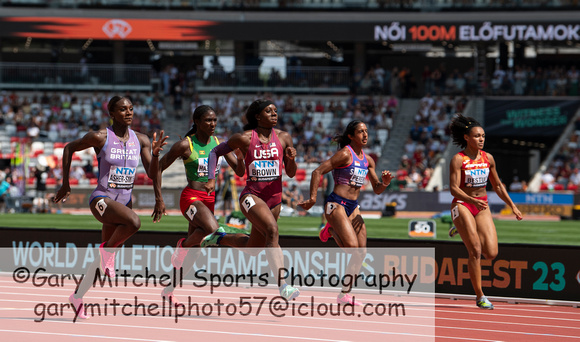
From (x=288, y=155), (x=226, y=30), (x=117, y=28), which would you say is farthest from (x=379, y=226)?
(x=117, y=28)

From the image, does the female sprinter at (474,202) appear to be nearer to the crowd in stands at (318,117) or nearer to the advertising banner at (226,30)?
the crowd in stands at (318,117)

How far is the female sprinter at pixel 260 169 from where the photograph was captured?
9953 mm

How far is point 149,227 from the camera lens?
2617 centimetres

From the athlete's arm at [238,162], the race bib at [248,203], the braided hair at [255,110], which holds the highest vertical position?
the braided hair at [255,110]

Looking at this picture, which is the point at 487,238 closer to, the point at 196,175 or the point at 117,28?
the point at 196,175

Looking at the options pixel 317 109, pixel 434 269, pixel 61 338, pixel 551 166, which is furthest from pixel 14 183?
pixel 61 338

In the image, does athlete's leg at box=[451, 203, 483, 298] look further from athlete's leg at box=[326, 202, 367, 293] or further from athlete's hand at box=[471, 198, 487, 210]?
athlete's leg at box=[326, 202, 367, 293]

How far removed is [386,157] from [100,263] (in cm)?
3012

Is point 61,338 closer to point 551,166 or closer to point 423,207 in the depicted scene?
point 423,207

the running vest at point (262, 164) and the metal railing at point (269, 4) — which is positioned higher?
the metal railing at point (269, 4)

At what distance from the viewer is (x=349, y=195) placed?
36.9 feet

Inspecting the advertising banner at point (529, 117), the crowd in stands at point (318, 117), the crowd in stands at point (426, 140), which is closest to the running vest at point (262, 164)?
the crowd in stands at point (426, 140)

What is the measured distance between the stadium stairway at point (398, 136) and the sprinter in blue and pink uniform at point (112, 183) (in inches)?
1127

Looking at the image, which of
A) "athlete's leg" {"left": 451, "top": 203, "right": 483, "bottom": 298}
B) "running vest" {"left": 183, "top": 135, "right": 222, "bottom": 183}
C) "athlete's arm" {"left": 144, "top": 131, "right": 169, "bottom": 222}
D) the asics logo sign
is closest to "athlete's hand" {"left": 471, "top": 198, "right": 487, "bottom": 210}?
"athlete's leg" {"left": 451, "top": 203, "right": 483, "bottom": 298}
